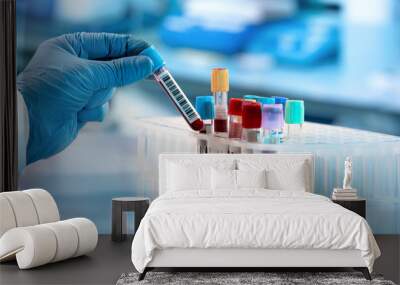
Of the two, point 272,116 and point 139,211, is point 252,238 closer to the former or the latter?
point 139,211

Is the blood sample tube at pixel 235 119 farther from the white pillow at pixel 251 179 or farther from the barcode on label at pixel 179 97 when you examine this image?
→ the white pillow at pixel 251 179

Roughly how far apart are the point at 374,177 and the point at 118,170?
2446mm

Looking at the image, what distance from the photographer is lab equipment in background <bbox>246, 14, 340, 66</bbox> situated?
25.4 feet

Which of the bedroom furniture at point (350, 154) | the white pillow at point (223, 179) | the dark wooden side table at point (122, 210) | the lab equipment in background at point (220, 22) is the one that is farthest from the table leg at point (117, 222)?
the lab equipment in background at point (220, 22)

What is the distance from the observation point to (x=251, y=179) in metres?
6.95

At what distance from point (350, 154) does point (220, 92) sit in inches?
53.6

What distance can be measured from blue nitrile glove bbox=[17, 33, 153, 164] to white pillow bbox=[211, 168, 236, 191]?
1.41m

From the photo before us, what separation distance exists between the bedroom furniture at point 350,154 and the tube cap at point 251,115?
33 cm

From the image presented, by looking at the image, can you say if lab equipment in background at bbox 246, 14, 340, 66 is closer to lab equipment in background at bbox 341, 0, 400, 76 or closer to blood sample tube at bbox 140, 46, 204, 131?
lab equipment in background at bbox 341, 0, 400, 76

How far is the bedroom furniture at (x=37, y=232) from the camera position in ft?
19.6

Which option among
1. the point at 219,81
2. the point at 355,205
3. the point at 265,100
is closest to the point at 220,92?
the point at 219,81

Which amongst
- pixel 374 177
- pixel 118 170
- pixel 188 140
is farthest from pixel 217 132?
pixel 374 177

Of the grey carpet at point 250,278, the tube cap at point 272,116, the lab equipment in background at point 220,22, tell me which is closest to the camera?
the grey carpet at point 250,278

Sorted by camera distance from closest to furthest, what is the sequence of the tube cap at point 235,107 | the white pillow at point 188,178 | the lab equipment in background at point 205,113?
the white pillow at point 188,178 → the tube cap at point 235,107 → the lab equipment in background at point 205,113
